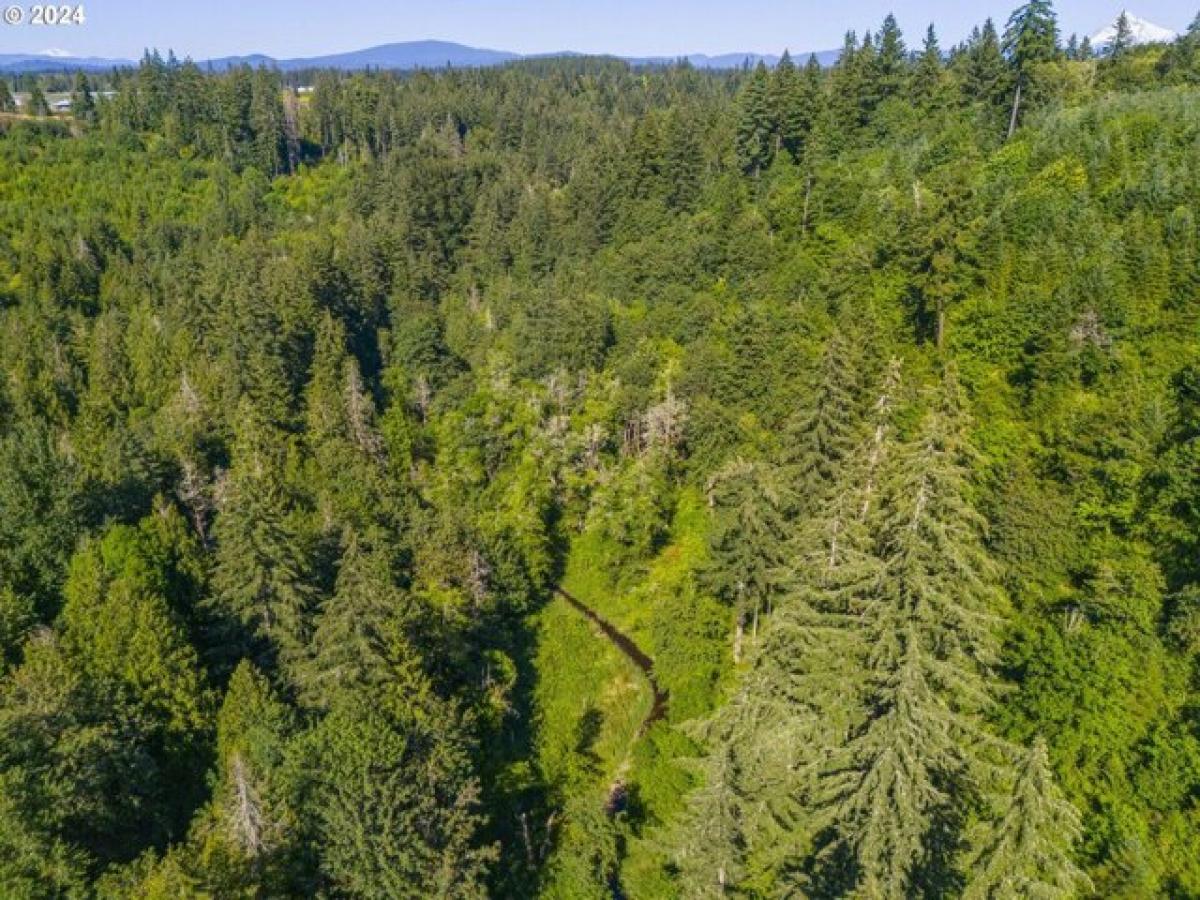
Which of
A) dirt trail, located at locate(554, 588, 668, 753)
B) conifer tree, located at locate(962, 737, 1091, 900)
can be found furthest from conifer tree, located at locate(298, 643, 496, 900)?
conifer tree, located at locate(962, 737, 1091, 900)

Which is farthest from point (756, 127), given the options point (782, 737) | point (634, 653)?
point (782, 737)

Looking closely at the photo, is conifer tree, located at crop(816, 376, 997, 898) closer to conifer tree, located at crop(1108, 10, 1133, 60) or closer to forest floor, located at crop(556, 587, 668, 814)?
forest floor, located at crop(556, 587, 668, 814)

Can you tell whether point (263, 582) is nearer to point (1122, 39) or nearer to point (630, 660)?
point (630, 660)

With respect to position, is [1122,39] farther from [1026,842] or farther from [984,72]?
[1026,842]

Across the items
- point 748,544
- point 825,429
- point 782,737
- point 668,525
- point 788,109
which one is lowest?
point 668,525

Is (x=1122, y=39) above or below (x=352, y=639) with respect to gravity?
above

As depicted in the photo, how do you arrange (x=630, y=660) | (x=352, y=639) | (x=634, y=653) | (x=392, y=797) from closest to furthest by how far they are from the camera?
(x=392, y=797)
(x=352, y=639)
(x=630, y=660)
(x=634, y=653)

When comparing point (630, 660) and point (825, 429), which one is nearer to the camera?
point (825, 429)

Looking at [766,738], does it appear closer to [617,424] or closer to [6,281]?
[617,424]

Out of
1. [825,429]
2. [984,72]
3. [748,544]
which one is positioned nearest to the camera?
[825,429]

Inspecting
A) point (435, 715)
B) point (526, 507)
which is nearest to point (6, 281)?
point (526, 507)
